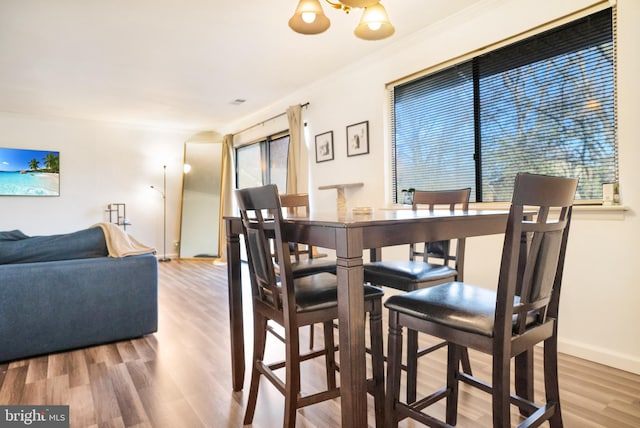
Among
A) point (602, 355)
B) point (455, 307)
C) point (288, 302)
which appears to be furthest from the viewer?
point (602, 355)

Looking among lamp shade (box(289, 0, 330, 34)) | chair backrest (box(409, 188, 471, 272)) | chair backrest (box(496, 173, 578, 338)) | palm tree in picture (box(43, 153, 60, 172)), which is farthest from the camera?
palm tree in picture (box(43, 153, 60, 172))

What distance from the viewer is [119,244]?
2762mm

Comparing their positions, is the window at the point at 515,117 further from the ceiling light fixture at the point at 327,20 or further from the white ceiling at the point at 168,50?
the ceiling light fixture at the point at 327,20

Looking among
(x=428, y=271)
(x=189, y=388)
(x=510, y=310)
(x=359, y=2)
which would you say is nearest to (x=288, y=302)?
(x=510, y=310)

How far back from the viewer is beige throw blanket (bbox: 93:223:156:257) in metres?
2.72

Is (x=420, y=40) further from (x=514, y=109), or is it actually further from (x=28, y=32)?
(x=28, y=32)

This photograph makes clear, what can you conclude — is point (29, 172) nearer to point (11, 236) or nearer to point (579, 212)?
point (11, 236)

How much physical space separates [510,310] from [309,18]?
176 cm

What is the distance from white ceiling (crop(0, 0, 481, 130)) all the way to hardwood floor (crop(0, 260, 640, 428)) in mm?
2438

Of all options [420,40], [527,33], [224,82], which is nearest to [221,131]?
[224,82]

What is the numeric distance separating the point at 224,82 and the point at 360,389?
4125 millimetres

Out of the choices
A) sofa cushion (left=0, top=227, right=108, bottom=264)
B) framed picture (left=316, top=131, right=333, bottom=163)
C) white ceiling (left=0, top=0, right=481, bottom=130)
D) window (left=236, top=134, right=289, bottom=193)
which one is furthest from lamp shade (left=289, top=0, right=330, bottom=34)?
window (left=236, top=134, right=289, bottom=193)

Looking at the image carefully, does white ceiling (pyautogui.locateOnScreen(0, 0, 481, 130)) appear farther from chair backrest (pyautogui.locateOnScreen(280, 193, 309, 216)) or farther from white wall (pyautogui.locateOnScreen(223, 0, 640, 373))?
chair backrest (pyautogui.locateOnScreen(280, 193, 309, 216))

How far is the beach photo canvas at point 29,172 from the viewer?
560cm
